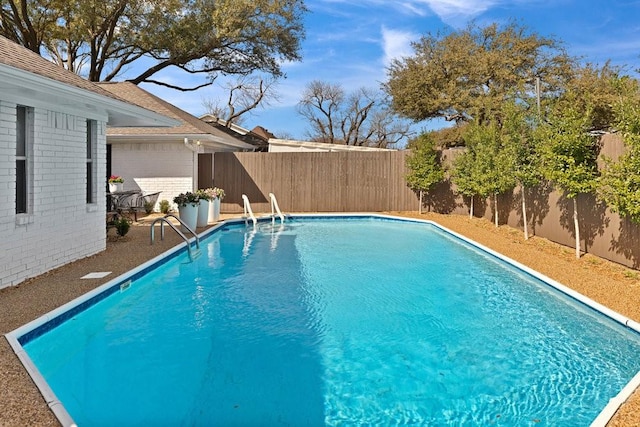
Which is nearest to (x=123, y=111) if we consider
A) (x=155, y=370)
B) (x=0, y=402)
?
(x=155, y=370)

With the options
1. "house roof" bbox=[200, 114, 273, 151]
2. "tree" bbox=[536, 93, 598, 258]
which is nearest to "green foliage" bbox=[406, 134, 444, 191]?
"tree" bbox=[536, 93, 598, 258]

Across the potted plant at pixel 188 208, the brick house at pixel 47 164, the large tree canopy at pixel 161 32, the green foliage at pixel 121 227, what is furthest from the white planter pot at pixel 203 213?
the large tree canopy at pixel 161 32

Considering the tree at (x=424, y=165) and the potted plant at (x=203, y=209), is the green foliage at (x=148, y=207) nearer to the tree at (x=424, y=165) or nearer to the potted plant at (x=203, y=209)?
the potted plant at (x=203, y=209)

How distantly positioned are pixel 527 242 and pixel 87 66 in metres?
23.8

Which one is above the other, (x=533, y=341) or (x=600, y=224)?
(x=600, y=224)

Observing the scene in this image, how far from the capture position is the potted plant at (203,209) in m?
12.5

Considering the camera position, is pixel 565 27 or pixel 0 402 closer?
pixel 0 402

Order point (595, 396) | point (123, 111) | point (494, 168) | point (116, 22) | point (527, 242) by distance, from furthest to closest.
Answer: point (116, 22) < point (494, 168) < point (527, 242) < point (123, 111) < point (595, 396)

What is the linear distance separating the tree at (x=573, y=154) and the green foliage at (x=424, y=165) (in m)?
6.82

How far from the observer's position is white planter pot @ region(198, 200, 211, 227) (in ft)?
40.9

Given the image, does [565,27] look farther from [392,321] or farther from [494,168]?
[392,321]

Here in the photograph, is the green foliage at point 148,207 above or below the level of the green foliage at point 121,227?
above

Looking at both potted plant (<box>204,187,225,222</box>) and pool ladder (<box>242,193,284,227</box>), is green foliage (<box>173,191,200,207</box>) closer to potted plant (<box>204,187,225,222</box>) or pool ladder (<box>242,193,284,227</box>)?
potted plant (<box>204,187,225,222</box>)

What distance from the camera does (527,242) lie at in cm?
1049
